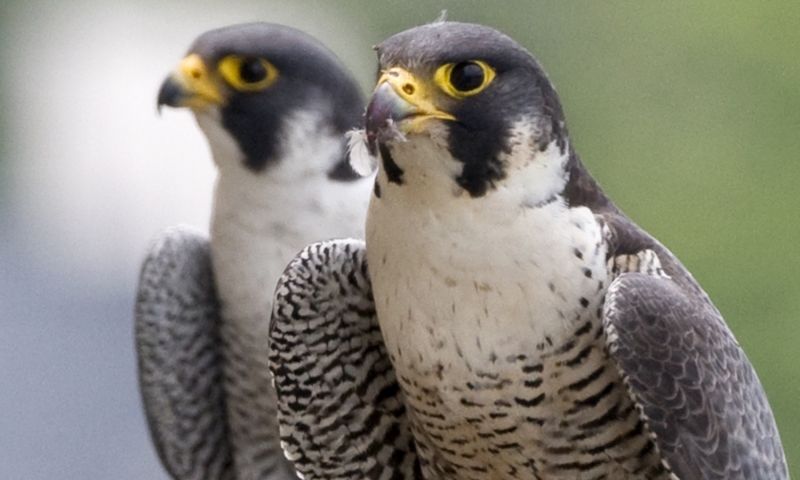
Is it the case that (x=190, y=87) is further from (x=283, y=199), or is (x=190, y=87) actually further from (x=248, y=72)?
(x=283, y=199)

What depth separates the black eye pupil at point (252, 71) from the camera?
159 centimetres

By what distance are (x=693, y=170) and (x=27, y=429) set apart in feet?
6.41

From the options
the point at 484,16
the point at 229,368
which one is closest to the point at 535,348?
the point at 229,368

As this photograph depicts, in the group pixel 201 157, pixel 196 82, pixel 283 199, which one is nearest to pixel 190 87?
pixel 196 82

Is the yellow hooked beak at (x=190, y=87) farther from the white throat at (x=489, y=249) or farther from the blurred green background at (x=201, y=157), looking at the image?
the blurred green background at (x=201, y=157)

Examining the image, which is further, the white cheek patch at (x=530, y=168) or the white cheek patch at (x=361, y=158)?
the white cheek patch at (x=361, y=158)

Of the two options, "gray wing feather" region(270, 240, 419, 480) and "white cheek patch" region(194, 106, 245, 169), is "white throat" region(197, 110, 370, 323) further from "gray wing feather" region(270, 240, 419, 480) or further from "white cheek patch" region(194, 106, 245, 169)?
"gray wing feather" region(270, 240, 419, 480)

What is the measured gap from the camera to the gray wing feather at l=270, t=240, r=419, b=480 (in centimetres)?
144

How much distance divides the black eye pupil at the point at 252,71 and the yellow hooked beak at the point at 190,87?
0.04 meters

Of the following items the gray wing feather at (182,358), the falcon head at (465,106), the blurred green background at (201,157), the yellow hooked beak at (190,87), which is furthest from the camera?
the blurred green background at (201,157)

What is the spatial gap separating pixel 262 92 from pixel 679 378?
0.73 metres

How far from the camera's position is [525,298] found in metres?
1.22

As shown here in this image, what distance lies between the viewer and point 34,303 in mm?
A: 3223

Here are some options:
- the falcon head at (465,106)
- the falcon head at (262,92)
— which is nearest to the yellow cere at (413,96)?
the falcon head at (465,106)
